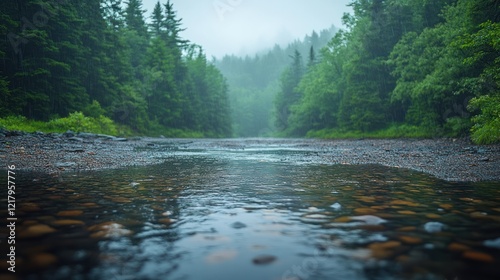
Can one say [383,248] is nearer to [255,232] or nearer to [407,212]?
[255,232]

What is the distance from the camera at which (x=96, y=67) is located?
28828 millimetres

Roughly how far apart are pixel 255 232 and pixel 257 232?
0.7 inches

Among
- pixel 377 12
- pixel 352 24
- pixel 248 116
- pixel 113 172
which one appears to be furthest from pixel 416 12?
pixel 248 116

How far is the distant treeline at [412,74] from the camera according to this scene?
1327cm

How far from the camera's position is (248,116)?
342 feet

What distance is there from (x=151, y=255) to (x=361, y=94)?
106 ft

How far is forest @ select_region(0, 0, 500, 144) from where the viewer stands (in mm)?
16281

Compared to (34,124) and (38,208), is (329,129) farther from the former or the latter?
(38,208)

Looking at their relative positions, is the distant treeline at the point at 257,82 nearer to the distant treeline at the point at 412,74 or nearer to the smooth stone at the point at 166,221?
the distant treeline at the point at 412,74

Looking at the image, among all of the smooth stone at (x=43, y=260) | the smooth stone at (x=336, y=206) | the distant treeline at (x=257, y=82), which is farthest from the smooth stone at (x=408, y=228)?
the distant treeline at (x=257, y=82)

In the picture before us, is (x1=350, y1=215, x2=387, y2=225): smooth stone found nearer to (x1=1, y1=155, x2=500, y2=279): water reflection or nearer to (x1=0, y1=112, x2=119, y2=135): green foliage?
(x1=1, y1=155, x2=500, y2=279): water reflection

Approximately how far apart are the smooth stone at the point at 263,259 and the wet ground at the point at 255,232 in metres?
0.02

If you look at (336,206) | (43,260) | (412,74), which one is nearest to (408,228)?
(336,206)

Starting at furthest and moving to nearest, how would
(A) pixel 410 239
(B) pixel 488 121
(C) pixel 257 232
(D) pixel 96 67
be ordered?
(D) pixel 96 67
(B) pixel 488 121
(C) pixel 257 232
(A) pixel 410 239
